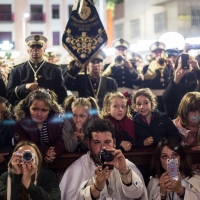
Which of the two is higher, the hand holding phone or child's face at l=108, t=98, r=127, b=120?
the hand holding phone

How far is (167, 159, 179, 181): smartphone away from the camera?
4.58m

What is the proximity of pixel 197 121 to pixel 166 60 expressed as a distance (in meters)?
Answer: 3.46

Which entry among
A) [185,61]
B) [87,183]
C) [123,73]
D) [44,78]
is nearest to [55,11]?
[123,73]

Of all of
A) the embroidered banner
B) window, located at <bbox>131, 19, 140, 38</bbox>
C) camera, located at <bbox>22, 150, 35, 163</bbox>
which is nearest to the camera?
camera, located at <bbox>22, 150, 35, 163</bbox>

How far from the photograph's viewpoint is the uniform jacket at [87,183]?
182 inches

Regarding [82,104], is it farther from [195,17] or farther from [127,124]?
[195,17]

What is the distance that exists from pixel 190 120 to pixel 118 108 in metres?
0.72

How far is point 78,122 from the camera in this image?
5.40 meters

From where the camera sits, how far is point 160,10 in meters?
25.4

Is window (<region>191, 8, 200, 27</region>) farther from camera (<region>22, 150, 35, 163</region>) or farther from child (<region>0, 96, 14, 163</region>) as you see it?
camera (<region>22, 150, 35, 163</region>)

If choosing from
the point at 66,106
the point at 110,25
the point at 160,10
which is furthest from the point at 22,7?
the point at 66,106

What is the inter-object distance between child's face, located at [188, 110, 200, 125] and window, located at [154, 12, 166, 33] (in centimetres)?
1976

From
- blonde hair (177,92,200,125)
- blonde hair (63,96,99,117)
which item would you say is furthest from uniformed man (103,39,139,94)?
blonde hair (177,92,200,125)

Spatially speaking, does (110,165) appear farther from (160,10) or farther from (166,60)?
(160,10)
